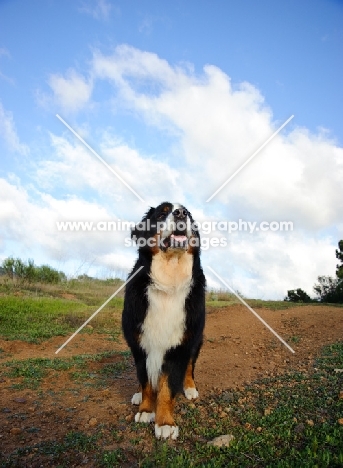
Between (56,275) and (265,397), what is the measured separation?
15.6m

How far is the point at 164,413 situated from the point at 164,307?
1.09m

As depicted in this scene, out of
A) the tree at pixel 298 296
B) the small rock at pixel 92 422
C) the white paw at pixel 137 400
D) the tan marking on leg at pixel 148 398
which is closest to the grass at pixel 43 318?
the white paw at pixel 137 400

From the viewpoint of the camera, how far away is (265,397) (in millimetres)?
4488

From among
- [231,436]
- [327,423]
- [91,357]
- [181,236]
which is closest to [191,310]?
[181,236]

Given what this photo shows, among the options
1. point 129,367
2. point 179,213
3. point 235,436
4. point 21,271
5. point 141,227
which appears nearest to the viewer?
point 235,436

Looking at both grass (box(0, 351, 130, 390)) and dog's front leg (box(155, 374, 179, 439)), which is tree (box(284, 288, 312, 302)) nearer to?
grass (box(0, 351, 130, 390))

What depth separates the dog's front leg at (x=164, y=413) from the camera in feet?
11.8

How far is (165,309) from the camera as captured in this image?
422 cm

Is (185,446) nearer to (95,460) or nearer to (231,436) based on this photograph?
(231,436)

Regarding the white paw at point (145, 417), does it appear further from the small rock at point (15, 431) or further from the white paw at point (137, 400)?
the small rock at point (15, 431)

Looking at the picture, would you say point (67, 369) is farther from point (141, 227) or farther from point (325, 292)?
point (325, 292)

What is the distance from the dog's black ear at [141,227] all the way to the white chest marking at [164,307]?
20.3 inches

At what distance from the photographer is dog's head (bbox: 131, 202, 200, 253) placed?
431 centimetres

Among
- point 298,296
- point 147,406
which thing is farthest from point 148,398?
point 298,296
